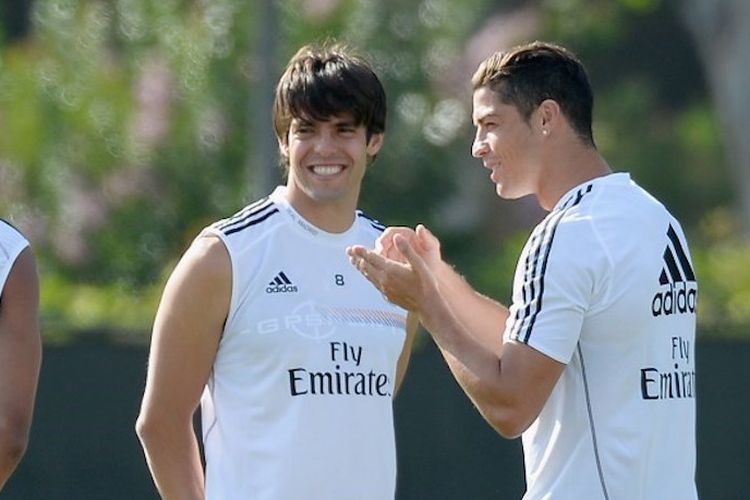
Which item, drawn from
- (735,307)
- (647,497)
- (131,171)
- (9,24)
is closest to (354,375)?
(647,497)

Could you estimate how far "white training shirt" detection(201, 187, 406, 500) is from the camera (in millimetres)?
4508

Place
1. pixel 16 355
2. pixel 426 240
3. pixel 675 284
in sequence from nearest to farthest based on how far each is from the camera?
pixel 16 355 < pixel 675 284 < pixel 426 240

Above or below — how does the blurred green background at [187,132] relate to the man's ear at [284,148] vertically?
above

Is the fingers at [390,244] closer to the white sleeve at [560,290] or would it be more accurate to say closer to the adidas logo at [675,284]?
the white sleeve at [560,290]

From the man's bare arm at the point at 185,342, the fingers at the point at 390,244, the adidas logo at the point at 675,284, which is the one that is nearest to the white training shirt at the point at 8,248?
the man's bare arm at the point at 185,342

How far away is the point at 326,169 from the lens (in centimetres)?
469

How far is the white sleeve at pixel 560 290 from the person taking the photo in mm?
4312

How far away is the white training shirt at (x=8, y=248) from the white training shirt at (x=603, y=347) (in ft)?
3.73

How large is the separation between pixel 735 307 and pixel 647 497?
30.5 ft

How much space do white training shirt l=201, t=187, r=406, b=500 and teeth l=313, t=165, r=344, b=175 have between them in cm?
12

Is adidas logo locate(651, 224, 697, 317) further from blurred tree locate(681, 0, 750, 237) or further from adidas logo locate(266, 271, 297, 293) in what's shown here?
blurred tree locate(681, 0, 750, 237)

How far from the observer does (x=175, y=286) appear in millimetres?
4547

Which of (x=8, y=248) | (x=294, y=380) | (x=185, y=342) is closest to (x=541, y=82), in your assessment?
(x=294, y=380)

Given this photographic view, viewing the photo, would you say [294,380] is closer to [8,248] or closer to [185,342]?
[185,342]
